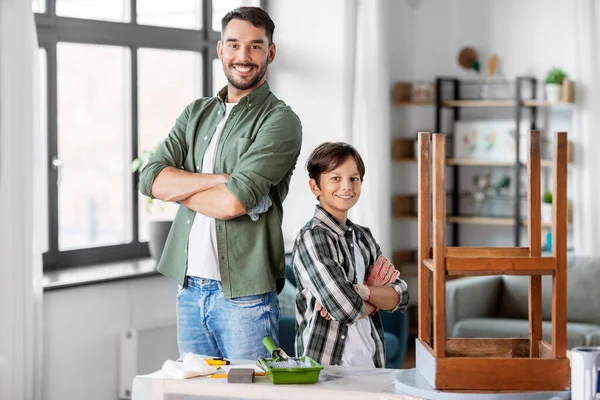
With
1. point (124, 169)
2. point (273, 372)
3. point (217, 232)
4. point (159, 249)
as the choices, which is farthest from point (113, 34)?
point (273, 372)

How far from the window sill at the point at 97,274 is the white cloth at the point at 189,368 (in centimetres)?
219

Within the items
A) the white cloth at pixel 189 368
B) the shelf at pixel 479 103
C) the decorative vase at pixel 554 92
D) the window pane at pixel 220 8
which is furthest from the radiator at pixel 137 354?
the decorative vase at pixel 554 92

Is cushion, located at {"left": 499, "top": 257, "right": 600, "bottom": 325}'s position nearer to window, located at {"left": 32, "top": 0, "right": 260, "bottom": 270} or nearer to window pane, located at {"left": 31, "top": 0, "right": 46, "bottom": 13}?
window, located at {"left": 32, "top": 0, "right": 260, "bottom": 270}

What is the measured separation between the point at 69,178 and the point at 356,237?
98.8 inches

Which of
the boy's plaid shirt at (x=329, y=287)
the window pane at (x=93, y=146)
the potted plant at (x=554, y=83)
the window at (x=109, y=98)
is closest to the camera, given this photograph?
the boy's plaid shirt at (x=329, y=287)

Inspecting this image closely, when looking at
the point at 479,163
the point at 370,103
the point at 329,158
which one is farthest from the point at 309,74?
the point at 329,158

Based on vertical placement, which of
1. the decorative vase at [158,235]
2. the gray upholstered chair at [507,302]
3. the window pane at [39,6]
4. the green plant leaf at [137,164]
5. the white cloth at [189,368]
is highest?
the window pane at [39,6]

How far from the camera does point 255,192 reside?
2.62m

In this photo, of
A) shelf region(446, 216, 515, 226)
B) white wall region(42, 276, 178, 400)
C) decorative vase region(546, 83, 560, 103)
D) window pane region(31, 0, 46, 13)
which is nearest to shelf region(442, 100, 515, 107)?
decorative vase region(546, 83, 560, 103)

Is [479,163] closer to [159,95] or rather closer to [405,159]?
[405,159]

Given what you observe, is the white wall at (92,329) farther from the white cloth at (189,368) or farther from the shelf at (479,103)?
the shelf at (479,103)

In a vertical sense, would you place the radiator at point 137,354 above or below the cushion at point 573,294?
below

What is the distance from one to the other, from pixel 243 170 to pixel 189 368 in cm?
66

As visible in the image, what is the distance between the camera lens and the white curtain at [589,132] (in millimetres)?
5746
